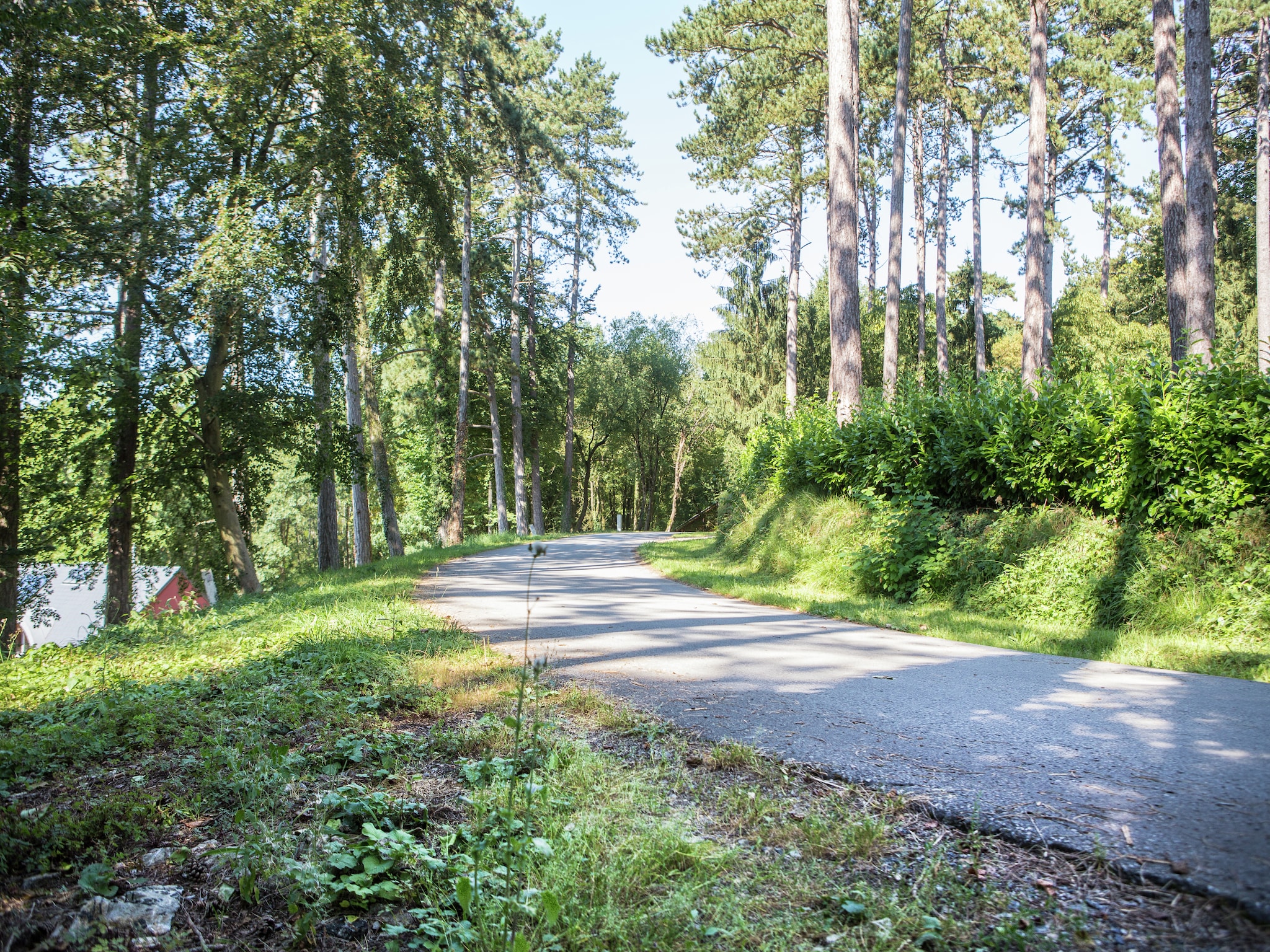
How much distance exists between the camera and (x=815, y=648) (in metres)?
5.91

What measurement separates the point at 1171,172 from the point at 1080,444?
8.55 m

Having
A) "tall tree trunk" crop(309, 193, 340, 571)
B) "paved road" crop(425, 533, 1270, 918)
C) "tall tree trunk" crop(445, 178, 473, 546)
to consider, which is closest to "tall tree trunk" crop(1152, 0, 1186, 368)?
"paved road" crop(425, 533, 1270, 918)

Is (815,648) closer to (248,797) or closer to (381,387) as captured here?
(248,797)

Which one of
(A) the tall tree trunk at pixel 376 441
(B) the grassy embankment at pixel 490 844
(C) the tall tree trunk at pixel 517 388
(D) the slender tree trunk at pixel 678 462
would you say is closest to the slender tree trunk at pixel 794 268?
(C) the tall tree trunk at pixel 517 388

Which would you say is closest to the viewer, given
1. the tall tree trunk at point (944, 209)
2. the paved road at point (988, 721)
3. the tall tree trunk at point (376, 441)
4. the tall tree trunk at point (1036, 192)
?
the paved road at point (988, 721)

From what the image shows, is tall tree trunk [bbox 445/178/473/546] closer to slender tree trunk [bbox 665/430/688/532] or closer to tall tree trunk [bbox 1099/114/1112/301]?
slender tree trunk [bbox 665/430/688/532]

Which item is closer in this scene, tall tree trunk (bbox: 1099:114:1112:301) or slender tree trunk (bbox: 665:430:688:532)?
tall tree trunk (bbox: 1099:114:1112:301)

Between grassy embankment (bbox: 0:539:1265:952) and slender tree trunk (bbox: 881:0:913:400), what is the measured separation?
603 inches

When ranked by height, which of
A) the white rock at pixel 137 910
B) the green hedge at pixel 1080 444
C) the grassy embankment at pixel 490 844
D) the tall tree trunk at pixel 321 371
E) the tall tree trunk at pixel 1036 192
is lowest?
the white rock at pixel 137 910

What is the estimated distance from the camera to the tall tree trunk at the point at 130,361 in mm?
11641

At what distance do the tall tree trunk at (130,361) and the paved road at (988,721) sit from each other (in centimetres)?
894

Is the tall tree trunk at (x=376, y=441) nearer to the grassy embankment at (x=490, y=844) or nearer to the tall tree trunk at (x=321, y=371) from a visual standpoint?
the tall tree trunk at (x=321, y=371)

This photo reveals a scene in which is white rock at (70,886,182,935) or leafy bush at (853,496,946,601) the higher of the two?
leafy bush at (853,496,946,601)

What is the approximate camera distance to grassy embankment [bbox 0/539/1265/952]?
2.00 meters
